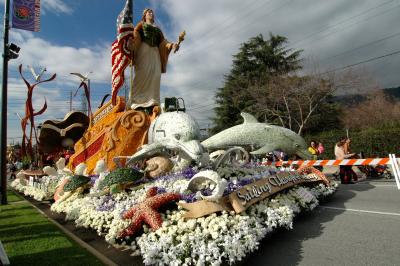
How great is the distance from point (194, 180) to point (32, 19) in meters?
8.99

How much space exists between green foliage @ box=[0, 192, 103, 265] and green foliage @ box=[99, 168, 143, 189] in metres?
1.21

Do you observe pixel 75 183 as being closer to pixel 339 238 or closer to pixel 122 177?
pixel 122 177

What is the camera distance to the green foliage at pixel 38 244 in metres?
3.79

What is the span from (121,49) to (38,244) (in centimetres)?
650

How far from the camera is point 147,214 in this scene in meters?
4.19

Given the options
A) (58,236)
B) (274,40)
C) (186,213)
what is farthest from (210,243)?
(274,40)

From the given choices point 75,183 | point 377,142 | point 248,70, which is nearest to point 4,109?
point 75,183

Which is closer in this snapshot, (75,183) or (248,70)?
(75,183)

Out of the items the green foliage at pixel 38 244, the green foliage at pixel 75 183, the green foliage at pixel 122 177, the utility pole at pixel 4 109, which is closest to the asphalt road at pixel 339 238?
the green foliage at pixel 38 244

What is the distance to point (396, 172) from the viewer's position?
8.63 meters

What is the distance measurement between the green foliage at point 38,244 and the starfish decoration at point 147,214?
0.62 m

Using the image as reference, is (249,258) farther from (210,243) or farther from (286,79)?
(286,79)

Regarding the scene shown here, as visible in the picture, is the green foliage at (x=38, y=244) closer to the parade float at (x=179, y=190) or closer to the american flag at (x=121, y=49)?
the parade float at (x=179, y=190)

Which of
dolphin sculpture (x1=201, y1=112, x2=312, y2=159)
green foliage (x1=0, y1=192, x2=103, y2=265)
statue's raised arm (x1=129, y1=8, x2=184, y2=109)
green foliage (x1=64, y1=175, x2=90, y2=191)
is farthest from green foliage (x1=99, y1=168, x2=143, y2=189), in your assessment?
dolphin sculpture (x1=201, y1=112, x2=312, y2=159)
